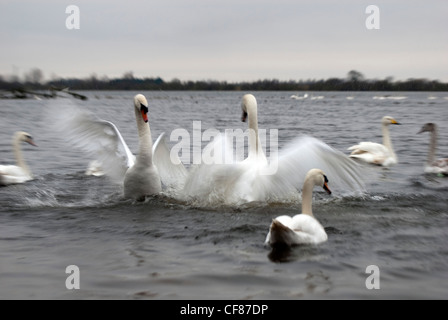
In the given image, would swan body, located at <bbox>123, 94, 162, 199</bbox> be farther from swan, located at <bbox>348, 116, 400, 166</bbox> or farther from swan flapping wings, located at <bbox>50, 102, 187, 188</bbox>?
swan, located at <bbox>348, 116, 400, 166</bbox>

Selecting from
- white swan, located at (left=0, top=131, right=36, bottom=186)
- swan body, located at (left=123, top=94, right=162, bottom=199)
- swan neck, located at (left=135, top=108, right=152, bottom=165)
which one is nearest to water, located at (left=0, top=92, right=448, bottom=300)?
swan body, located at (left=123, top=94, right=162, bottom=199)

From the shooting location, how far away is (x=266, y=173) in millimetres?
7422

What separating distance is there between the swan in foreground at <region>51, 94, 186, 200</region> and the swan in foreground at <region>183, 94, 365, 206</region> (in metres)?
1.10

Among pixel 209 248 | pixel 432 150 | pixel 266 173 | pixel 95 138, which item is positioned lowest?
pixel 209 248

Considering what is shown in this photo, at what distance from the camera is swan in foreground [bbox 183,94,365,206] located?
7.28 meters

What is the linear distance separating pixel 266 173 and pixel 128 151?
2938 mm

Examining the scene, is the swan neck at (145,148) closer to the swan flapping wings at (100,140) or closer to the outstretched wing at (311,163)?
the swan flapping wings at (100,140)

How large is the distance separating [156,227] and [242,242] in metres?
1.37

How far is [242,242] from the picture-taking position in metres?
6.49

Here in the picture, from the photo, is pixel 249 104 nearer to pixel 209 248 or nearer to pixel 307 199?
pixel 307 199

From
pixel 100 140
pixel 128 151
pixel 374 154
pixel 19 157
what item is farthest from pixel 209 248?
pixel 374 154
